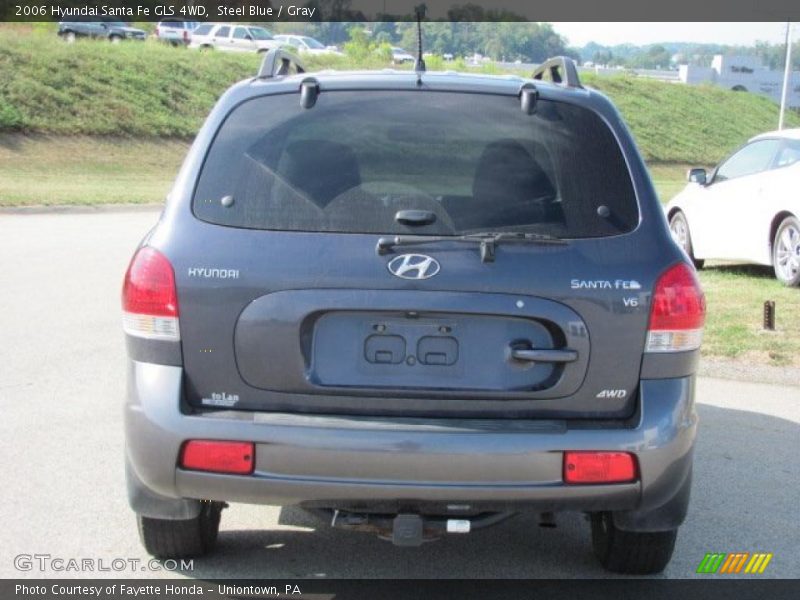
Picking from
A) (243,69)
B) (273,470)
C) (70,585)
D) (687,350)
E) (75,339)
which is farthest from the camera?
(243,69)

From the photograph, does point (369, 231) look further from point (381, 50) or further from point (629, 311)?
point (381, 50)

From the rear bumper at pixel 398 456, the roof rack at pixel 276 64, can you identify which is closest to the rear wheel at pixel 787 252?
the roof rack at pixel 276 64

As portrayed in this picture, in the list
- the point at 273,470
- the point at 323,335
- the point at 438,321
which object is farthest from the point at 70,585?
the point at 438,321

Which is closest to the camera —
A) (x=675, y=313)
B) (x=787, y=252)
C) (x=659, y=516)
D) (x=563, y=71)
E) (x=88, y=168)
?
(x=675, y=313)

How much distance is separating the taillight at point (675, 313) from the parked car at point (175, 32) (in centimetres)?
5062

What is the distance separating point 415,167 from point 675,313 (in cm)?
103

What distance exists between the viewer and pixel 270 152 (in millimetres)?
4141

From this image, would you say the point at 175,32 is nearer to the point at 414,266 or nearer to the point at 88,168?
the point at 88,168

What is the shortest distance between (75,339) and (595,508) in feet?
20.3

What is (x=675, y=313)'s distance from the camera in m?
4.02

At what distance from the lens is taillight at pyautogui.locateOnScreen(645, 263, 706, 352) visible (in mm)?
3986

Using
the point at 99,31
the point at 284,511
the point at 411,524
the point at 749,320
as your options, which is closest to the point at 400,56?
the point at 99,31

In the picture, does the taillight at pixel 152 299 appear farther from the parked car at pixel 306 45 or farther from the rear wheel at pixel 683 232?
the parked car at pixel 306 45

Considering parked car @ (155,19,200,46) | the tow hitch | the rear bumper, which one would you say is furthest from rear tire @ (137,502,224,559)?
parked car @ (155,19,200,46)
